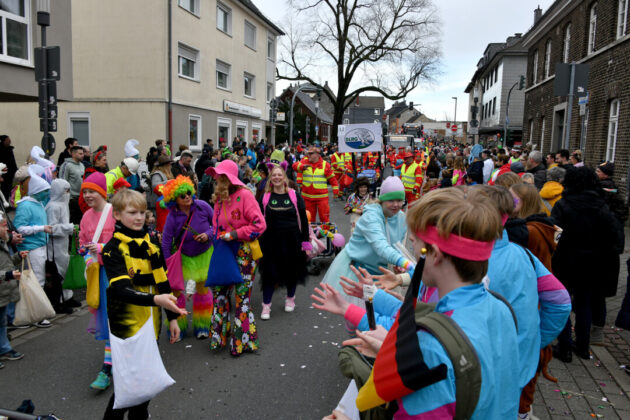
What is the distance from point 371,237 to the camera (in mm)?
3717

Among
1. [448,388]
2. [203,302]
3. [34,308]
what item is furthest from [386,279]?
[34,308]

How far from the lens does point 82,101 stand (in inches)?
782

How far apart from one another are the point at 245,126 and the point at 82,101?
9.96 metres

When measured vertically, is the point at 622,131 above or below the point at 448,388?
above

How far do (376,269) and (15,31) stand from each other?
11731 millimetres

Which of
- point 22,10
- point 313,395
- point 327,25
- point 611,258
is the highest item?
point 327,25

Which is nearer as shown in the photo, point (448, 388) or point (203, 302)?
point (448, 388)

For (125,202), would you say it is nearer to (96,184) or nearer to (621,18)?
(96,184)

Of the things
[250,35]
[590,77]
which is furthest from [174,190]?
[250,35]

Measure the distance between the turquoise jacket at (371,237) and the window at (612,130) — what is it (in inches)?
501

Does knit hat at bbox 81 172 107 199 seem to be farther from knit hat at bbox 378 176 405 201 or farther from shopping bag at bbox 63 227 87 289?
knit hat at bbox 378 176 405 201

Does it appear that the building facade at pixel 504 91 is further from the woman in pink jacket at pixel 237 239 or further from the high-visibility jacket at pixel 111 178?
the woman in pink jacket at pixel 237 239

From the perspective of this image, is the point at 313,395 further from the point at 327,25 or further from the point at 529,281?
the point at 327,25

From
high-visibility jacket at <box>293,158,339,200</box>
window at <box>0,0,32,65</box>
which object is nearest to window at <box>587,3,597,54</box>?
high-visibility jacket at <box>293,158,339,200</box>
